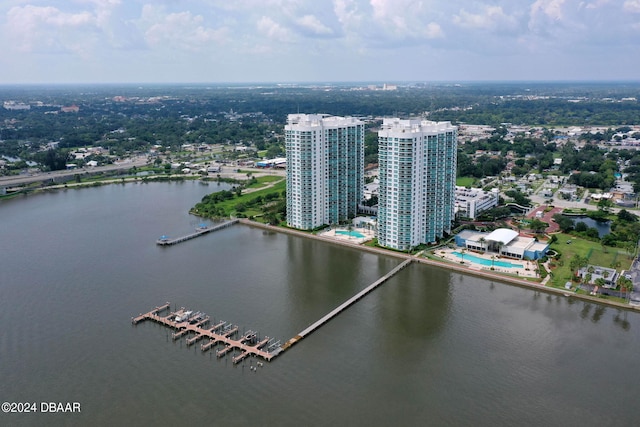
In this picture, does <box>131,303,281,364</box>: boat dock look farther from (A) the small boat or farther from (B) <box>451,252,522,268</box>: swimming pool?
(B) <box>451,252,522,268</box>: swimming pool

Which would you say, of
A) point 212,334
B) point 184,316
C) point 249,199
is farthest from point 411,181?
point 249,199

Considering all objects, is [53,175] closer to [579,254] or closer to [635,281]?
[579,254]

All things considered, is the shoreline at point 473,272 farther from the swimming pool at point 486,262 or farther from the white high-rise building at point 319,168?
the white high-rise building at point 319,168

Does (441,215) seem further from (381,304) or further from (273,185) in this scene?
(273,185)

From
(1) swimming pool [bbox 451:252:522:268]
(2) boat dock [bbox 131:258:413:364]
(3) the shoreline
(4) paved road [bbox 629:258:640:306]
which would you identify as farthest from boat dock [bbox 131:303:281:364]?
(4) paved road [bbox 629:258:640:306]

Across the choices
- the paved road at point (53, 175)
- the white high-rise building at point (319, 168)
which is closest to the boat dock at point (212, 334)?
the white high-rise building at point (319, 168)
